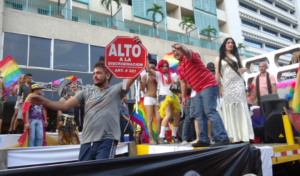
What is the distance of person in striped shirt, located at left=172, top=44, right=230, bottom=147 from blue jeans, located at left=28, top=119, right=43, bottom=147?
369 cm

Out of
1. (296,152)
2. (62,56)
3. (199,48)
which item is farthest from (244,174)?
(199,48)

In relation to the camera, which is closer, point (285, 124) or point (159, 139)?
point (285, 124)

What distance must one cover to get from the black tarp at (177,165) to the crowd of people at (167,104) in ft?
1.73

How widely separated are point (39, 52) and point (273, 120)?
11.9 metres

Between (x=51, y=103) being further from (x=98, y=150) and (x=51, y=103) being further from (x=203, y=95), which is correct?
(x=203, y=95)

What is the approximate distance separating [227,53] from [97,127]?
282 cm

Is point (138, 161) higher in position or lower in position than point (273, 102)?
lower

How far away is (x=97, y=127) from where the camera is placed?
2.51 m

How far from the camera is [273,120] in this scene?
176 inches

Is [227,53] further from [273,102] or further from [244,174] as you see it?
[244,174]

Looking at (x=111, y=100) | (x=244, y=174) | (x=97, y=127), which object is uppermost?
(x=111, y=100)

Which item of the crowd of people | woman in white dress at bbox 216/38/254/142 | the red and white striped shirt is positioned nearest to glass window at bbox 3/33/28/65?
the crowd of people

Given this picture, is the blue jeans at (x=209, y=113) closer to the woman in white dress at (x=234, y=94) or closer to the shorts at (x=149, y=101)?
the woman in white dress at (x=234, y=94)

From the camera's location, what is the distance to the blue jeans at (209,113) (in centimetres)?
345
